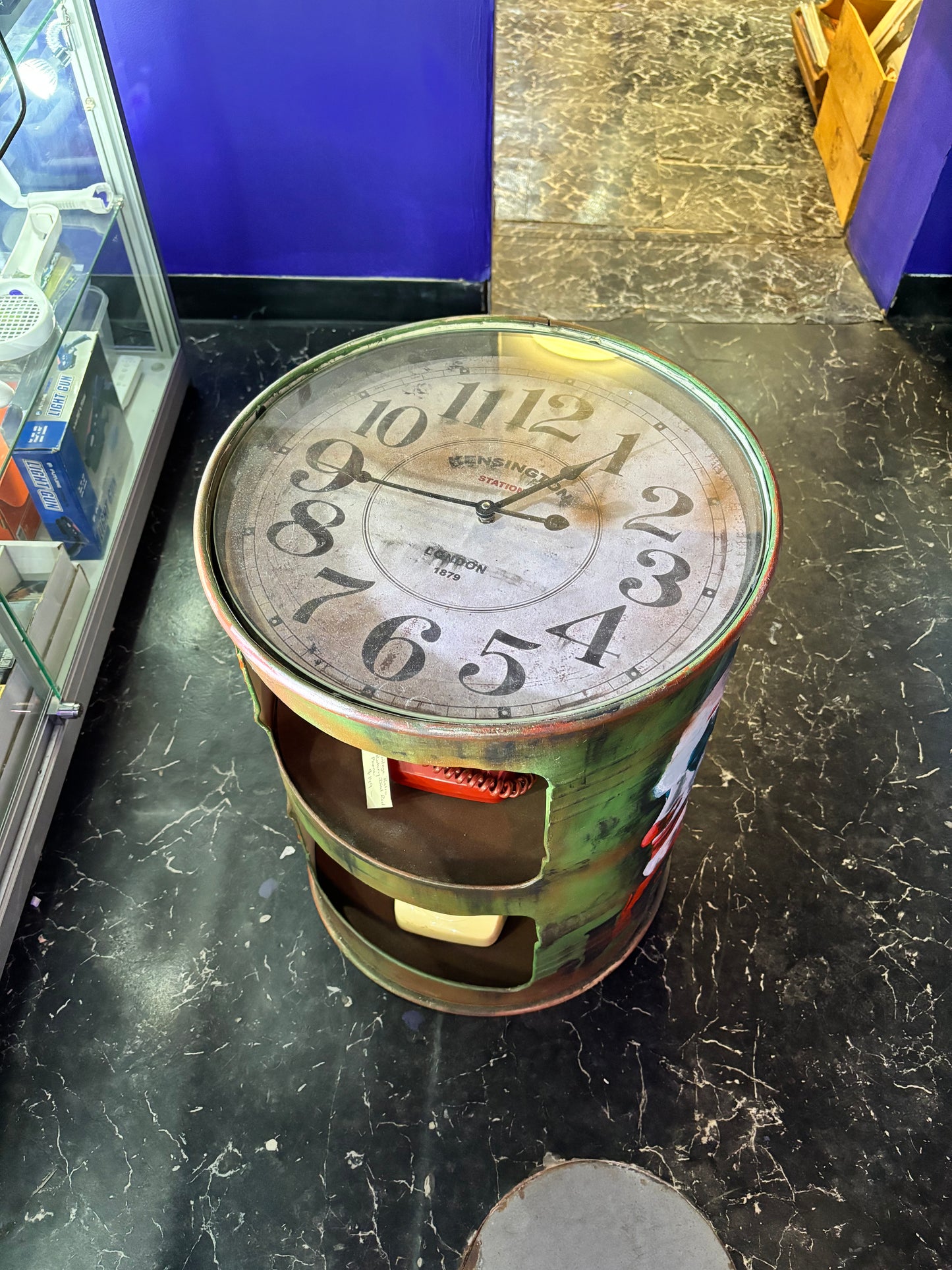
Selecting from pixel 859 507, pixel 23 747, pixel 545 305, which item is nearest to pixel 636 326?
pixel 545 305

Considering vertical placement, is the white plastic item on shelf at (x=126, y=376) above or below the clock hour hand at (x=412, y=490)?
below

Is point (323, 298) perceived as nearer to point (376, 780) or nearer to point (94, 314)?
point (94, 314)

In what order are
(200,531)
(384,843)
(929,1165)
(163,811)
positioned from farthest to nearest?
(163,811) < (929,1165) < (384,843) < (200,531)

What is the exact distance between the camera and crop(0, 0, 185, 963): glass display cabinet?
2299 mm

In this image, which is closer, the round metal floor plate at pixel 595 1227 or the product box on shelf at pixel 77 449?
the round metal floor plate at pixel 595 1227

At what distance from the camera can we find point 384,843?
1.71m

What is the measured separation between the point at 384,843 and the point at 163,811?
938 mm

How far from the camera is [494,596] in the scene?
151cm

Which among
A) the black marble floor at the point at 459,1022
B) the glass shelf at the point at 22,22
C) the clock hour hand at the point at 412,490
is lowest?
the black marble floor at the point at 459,1022

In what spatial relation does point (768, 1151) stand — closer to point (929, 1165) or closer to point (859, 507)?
point (929, 1165)

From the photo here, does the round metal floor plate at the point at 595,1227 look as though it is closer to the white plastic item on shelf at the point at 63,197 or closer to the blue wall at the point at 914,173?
the white plastic item on shelf at the point at 63,197

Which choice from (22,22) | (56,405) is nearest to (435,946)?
(56,405)

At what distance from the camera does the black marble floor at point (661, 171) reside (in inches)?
150

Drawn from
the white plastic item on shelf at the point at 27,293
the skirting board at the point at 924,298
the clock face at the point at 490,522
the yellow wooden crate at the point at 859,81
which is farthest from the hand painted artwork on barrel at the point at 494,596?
the yellow wooden crate at the point at 859,81
